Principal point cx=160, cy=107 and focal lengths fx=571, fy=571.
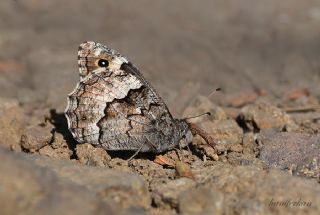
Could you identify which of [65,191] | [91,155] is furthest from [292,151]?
[65,191]

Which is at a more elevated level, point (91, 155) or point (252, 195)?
point (91, 155)

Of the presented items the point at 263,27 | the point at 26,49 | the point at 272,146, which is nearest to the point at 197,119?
the point at 272,146

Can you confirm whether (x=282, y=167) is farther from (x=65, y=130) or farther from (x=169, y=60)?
(x=169, y=60)

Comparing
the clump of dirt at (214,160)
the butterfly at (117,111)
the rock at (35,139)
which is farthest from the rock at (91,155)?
the rock at (35,139)

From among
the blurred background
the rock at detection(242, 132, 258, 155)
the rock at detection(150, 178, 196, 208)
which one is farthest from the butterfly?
the blurred background

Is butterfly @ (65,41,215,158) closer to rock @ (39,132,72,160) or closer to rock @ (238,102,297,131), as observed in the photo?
rock @ (39,132,72,160)

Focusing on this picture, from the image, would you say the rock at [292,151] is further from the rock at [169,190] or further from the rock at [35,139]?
the rock at [35,139]

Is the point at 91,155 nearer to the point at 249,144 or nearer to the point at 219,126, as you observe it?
the point at 219,126
